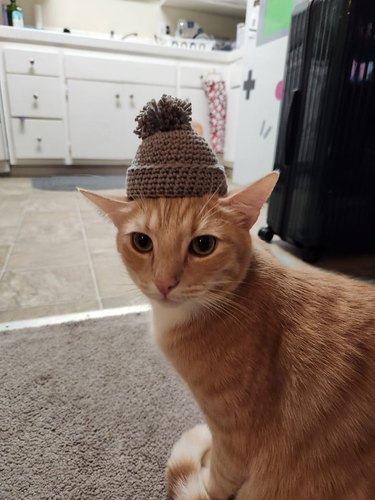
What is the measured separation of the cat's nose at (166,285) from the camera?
528mm

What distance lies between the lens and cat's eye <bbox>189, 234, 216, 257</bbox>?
1.78ft

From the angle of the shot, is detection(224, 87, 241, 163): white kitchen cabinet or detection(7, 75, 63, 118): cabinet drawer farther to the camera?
detection(224, 87, 241, 163): white kitchen cabinet

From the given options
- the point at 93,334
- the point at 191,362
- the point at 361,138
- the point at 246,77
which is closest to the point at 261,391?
the point at 191,362

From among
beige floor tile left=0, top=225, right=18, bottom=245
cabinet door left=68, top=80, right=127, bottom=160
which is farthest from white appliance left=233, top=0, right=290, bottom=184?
beige floor tile left=0, top=225, right=18, bottom=245

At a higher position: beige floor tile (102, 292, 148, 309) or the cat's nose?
the cat's nose

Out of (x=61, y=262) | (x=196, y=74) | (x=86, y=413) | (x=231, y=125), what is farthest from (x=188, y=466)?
(x=196, y=74)

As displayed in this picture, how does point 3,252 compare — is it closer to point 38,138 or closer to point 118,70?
point 38,138

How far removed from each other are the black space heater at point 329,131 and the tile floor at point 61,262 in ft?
0.56

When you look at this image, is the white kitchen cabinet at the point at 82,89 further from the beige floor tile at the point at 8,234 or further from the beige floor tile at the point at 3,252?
the beige floor tile at the point at 3,252

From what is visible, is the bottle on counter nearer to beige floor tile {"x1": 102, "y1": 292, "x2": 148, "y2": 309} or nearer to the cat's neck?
beige floor tile {"x1": 102, "y1": 292, "x2": 148, "y2": 309}

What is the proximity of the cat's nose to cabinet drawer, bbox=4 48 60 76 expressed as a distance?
10.4ft

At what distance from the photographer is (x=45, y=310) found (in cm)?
117

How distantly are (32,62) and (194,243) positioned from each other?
10.5 feet

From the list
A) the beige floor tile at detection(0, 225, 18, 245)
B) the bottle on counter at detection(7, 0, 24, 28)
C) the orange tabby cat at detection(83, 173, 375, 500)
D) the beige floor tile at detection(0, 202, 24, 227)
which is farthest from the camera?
the bottle on counter at detection(7, 0, 24, 28)
